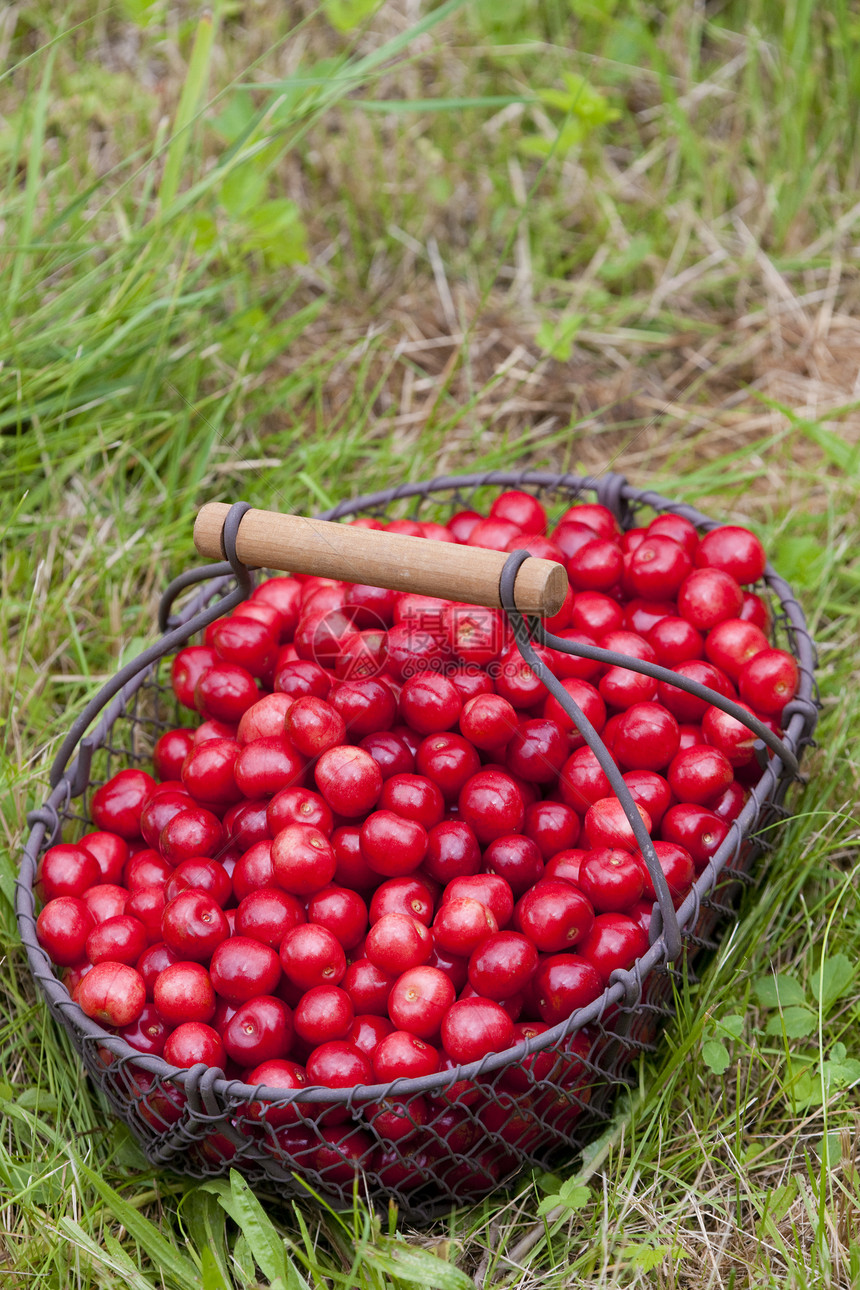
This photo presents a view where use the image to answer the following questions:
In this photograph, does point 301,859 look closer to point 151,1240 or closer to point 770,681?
point 151,1240

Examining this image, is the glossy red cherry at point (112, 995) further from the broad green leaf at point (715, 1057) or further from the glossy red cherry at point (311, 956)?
the broad green leaf at point (715, 1057)

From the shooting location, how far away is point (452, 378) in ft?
13.0

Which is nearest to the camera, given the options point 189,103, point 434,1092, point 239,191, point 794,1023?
point 434,1092

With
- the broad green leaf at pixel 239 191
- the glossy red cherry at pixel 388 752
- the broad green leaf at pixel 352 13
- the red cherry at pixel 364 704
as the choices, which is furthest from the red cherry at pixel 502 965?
the broad green leaf at pixel 352 13

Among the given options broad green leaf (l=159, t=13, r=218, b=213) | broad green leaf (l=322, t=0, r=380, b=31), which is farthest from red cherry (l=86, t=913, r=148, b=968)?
broad green leaf (l=322, t=0, r=380, b=31)

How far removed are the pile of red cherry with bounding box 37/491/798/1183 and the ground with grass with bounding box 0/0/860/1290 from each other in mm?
254

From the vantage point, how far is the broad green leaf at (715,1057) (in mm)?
2145

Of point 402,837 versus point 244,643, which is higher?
point 244,643

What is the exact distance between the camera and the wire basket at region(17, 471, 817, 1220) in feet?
5.90

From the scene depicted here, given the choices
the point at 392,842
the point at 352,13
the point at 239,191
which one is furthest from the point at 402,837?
the point at 352,13

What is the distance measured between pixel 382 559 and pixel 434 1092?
0.88 metres

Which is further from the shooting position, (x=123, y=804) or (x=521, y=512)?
(x=521, y=512)

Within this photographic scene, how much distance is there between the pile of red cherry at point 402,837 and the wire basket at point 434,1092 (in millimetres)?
15

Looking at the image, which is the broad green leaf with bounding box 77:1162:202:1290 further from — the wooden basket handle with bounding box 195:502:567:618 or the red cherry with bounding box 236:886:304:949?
the wooden basket handle with bounding box 195:502:567:618
